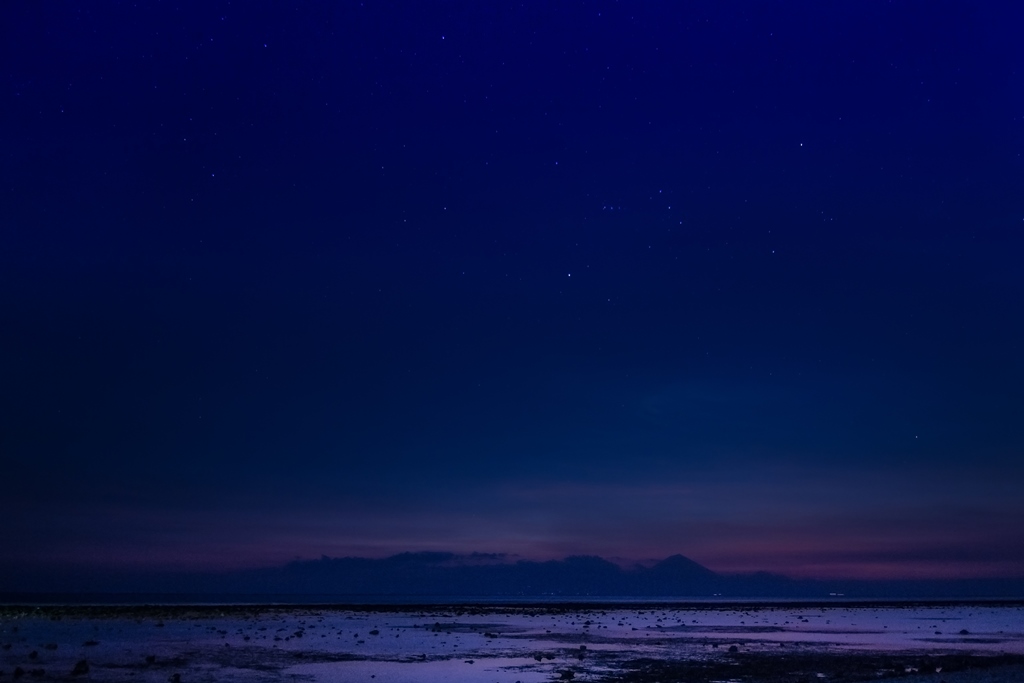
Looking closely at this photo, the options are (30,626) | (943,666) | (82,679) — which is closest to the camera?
(82,679)

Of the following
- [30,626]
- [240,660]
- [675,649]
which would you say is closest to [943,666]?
[675,649]

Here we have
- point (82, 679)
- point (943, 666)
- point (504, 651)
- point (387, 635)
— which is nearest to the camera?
point (82, 679)

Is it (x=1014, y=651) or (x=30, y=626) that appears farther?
(x=30, y=626)

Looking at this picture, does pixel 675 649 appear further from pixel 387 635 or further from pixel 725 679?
pixel 387 635

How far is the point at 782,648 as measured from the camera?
41.3 metres

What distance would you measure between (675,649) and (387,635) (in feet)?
64.6

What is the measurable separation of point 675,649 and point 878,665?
35.8ft

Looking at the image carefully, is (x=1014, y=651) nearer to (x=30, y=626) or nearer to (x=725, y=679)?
(x=725, y=679)

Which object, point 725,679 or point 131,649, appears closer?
point 725,679

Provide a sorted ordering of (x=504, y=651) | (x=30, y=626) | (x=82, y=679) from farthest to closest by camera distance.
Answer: (x=30, y=626) → (x=504, y=651) → (x=82, y=679)

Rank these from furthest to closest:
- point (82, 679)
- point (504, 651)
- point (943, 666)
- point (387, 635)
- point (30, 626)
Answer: point (30, 626), point (387, 635), point (504, 651), point (943, 666), point (82, 679)

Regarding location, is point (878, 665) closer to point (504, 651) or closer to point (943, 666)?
point (943, 666)

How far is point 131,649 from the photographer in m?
40.5

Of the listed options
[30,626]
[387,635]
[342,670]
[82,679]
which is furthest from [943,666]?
[30,626]
